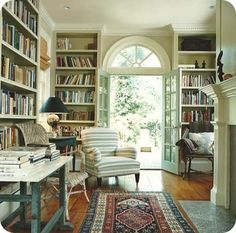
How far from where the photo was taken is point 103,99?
19.6 feet

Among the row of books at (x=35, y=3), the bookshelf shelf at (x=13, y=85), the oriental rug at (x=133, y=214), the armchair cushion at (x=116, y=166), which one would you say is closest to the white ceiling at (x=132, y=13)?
the row of books at (x=35, y=3)

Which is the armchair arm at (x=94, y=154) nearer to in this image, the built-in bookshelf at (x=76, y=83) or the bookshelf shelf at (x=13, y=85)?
the bookshelf shelf at (x=13, y=85)

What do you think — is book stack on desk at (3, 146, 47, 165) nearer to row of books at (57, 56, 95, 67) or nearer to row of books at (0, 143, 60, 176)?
row of books at (0, 143, 60, 176)

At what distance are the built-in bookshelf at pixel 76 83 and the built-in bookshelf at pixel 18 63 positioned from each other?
6.94ft

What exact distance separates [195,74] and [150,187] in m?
2.76

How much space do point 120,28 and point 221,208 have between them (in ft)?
13.5

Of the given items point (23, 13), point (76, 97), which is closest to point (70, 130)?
point (76, 97)

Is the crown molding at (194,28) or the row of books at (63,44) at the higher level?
the crown molding at (194,28)

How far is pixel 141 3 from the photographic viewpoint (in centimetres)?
477

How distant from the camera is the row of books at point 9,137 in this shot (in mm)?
2928

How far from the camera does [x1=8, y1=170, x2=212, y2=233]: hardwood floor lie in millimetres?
3199

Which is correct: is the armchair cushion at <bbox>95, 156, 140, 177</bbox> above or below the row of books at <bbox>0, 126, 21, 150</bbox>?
below

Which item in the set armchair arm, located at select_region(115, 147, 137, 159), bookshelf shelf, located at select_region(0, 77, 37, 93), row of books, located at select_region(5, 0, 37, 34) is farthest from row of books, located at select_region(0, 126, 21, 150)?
armchair arm, located at select_region(115, 147, 137, 159)

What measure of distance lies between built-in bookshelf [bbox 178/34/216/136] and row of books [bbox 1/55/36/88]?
3.10 meters
